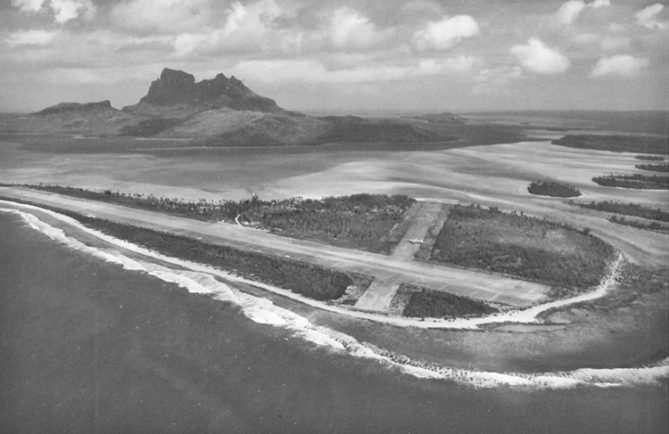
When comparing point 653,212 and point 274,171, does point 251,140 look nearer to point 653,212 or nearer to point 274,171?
point 274,171

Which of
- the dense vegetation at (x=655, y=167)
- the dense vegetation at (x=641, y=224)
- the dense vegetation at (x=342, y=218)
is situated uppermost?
the dense vegetation at (x=655, y=167)

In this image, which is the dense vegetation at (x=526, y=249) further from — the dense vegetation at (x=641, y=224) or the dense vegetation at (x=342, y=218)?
the dense vegetation at (x=641, y=224)

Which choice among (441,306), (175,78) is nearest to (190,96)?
(175,78)

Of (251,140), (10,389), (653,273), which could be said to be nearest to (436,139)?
(251,140)

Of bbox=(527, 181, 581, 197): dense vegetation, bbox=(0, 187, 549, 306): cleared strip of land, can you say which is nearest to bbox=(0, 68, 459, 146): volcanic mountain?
bbox=(0, 187, 549, 306): cleared strip of land

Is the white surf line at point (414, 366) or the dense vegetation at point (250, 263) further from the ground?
the dense vegetation at point (250, 263)

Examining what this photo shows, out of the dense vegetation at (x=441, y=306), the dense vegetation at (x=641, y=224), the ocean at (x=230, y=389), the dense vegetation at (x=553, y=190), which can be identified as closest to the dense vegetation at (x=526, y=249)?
the dense vegetation at (x=441, y=306)

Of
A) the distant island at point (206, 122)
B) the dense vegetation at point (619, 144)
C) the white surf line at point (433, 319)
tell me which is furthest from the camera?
the distant island at point (206, 122)
